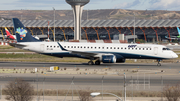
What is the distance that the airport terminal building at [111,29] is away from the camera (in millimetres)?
142475

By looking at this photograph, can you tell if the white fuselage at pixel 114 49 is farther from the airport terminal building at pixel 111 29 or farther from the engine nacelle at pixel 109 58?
the airport terminal building at pixel 111 29

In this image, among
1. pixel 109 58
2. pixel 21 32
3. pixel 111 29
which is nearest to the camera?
pixel 109 58

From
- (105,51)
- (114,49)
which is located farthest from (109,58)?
(114,49)

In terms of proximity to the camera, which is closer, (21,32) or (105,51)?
(105,51)

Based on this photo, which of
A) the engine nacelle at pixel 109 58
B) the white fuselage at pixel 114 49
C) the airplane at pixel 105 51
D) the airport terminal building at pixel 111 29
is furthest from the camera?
the airport terminal building at pixel 111 29

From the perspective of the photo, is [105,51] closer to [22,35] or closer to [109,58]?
[109,58]

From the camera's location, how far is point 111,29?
156125 millimetres

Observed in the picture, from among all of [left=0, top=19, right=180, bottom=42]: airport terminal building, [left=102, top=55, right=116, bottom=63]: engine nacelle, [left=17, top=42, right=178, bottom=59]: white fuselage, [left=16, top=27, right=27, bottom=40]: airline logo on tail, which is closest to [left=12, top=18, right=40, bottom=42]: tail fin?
[left=16, top=27, right=27, bottom=40]: airline logo on tail

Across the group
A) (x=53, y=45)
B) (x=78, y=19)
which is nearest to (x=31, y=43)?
(x=53, y=45)

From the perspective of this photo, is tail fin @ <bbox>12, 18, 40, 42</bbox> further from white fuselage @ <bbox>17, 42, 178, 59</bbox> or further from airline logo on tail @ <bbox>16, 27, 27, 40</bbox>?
white fuselage @ <bbox>17, 42, 178, 59</bbox>

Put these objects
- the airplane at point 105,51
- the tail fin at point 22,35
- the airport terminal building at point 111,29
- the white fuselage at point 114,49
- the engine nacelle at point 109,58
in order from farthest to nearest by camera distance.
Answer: the airport terminal building at point 111,29 → the tail fin at point 22,35 → the white fuselage at point 114,49 → the airplane at point 105,51 → the engine nacelle at point 109,58

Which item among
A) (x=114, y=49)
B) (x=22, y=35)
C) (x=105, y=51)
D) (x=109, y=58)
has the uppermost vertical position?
(x=22, y=35)

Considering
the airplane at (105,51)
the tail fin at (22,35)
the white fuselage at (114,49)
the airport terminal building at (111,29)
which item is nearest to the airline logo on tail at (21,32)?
the tail fin at (22,35)

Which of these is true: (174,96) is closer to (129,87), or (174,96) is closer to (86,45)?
(129,87)
